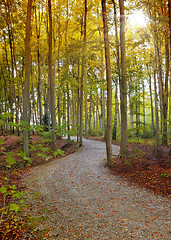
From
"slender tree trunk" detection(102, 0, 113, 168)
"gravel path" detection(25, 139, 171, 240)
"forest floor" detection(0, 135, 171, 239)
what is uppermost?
"slender tree trunk" detection(102, 0, 113, 168)

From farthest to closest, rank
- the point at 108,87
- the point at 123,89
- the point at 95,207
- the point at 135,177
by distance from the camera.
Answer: the point at 123,89, the point at 108,87, the point at 135,177, the point at 95,207

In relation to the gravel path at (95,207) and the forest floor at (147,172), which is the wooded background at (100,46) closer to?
the forest floor at (147,172)

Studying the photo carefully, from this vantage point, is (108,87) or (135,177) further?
(108,87)

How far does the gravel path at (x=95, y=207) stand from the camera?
11.9 feet

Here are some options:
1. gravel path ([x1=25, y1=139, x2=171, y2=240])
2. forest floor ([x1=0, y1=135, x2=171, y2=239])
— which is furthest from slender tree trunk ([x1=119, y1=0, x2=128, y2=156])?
gravel path ([x1=25, y1=139, x2=171, y2=240])

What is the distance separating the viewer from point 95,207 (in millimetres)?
4855

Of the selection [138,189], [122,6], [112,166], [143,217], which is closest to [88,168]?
[112,166]

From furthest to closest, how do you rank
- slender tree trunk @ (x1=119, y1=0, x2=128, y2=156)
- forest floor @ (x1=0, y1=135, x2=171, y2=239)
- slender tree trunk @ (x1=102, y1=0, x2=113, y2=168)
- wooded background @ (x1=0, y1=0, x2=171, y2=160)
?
slender tree trunk @ (x1=119, y1=0, x2=128, y2=156), wooded background @ (x1=0, y1=0, x2=171, y2=160), slender tree trunk @ (x1=102, y1=0, x2=113, y2=168), forest floor @ (x1=0, y1=135, x2=171, y2=239)

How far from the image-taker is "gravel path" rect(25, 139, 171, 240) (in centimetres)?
363

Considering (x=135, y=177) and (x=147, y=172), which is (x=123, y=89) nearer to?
(x=147, y=172)

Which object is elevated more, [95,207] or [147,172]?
[147,172]

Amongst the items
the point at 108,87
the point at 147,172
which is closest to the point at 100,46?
the point at 108,87

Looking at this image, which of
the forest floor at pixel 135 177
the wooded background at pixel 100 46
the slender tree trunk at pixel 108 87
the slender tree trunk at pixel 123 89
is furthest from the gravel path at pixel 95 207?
the wooded background at pixel 100 46

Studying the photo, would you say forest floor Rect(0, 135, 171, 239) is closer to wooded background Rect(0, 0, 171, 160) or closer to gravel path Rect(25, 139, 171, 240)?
gravel path Rect(25, 139, 171, 240)
